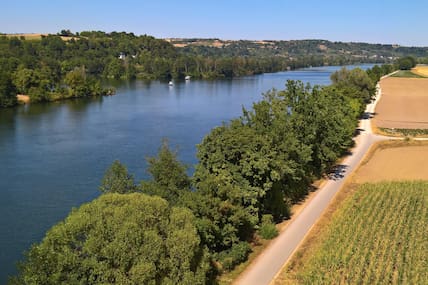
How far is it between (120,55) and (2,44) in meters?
35.4

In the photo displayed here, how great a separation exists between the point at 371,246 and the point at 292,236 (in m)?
3.75

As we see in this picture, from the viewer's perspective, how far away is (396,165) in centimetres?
3625

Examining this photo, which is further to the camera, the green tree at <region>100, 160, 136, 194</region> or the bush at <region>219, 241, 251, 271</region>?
the green tree at <region>100, 160, 136, 194</region>

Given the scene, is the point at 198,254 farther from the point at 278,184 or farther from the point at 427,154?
the point at 427,154

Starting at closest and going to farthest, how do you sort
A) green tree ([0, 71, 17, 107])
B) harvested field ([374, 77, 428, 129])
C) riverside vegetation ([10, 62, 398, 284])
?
riverside vegetation ([10, 62, 398, 284])
harvested field ([374, 77, 428, 129])
green tree ([0, 71, 17, 107])

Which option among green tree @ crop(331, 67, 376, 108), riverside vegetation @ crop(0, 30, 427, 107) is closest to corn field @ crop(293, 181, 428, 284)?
green tree @ crop(331, 67, 376, 108)

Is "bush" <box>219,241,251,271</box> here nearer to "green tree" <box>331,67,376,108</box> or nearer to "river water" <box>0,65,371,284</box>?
"river water" <box>0,65,371,284</box>

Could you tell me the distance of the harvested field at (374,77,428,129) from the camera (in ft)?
186

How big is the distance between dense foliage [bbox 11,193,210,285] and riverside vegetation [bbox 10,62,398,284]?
0.03 metres

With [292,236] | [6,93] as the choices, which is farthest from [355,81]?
[6,93]

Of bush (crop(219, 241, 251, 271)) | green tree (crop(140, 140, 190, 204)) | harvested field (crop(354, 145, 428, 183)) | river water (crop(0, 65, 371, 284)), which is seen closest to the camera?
bush (crop(219, 241, 251, 271))

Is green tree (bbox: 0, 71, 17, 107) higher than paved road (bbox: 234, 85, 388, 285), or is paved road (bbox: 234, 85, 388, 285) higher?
green tree (bbox: 0, 71, 17, 107)

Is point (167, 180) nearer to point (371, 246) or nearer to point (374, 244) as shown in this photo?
point (371, 246)

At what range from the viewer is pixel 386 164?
36531 millimetres
